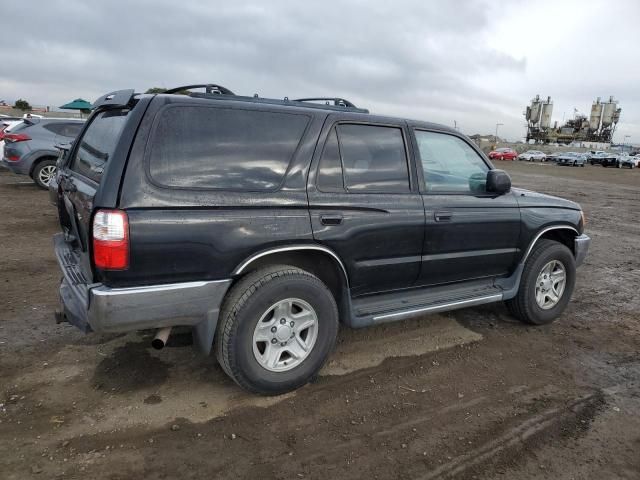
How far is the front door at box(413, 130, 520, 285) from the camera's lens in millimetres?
3672

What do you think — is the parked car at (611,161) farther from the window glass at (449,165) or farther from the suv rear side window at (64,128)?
the window glass at (449,165)

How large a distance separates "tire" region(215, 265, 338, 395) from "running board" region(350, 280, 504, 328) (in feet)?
1.03

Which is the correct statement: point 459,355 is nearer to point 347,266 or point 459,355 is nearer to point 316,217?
point 347,266

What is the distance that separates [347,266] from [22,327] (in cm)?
277

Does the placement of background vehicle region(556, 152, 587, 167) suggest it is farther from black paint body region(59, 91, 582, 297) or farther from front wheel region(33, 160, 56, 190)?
black paint body region(59, 91, 582, 297)

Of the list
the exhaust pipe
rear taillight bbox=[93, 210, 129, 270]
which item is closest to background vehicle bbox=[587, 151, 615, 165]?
Result: the exhaust pipe

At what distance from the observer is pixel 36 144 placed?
1034 centimetres

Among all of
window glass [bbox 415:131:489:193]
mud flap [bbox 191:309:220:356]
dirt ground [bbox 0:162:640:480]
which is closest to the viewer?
dirt ground [bbox 0:162:640:480]

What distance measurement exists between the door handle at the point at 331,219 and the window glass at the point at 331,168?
7.1 inches

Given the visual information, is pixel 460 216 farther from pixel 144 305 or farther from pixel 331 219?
pixel 144 305

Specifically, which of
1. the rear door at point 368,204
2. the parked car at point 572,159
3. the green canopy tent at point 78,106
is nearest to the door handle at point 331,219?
the rear door at point 368,204

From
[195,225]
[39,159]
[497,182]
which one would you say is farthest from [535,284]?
[39,159]

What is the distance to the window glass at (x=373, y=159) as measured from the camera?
333cm

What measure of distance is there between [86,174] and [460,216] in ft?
8.92
